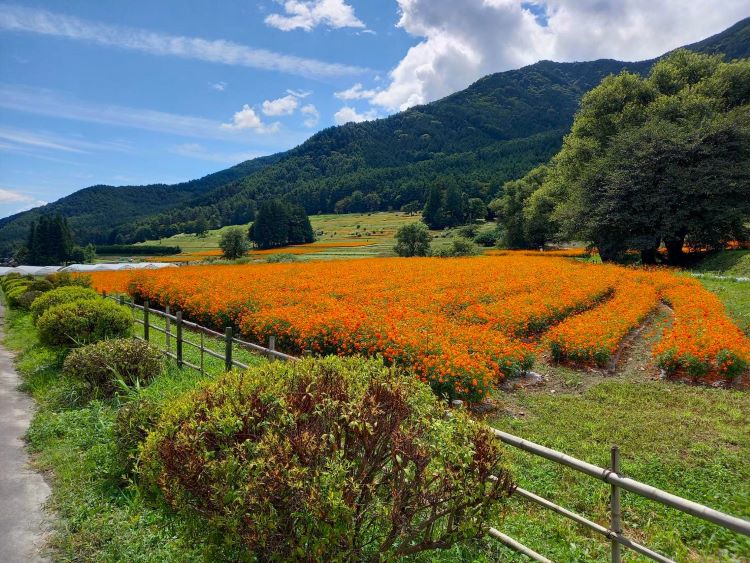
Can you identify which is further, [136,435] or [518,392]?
[518,392]

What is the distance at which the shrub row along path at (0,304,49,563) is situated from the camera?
4.21m

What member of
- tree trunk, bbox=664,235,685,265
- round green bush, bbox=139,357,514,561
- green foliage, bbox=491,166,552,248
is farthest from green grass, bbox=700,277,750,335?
green foliage, bbox=491,166,552,248

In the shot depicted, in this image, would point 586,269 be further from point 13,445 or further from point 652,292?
point 13,445

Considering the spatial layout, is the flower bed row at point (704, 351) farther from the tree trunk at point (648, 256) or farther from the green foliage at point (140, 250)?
the green foliage at point (140, 250)

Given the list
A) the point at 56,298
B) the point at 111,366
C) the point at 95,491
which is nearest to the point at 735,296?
the point at 111,366

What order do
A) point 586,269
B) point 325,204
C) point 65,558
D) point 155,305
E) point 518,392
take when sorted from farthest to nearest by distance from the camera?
1. point 325,204
2. point 586,269
3. point 155,305
4. point 518,392
5. point 65,558

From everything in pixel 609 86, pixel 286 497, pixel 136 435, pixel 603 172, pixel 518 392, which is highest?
pixel 609 86

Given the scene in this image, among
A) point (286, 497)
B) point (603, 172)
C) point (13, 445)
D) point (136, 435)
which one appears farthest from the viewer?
point (603, 172)

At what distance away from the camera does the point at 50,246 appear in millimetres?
78062

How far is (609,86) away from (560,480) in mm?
40467

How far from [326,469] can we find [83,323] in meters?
10.0

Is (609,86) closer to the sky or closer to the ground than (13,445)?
closer to the sky

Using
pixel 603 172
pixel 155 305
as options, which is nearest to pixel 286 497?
pixel 155 305

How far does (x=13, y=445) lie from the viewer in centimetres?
643
